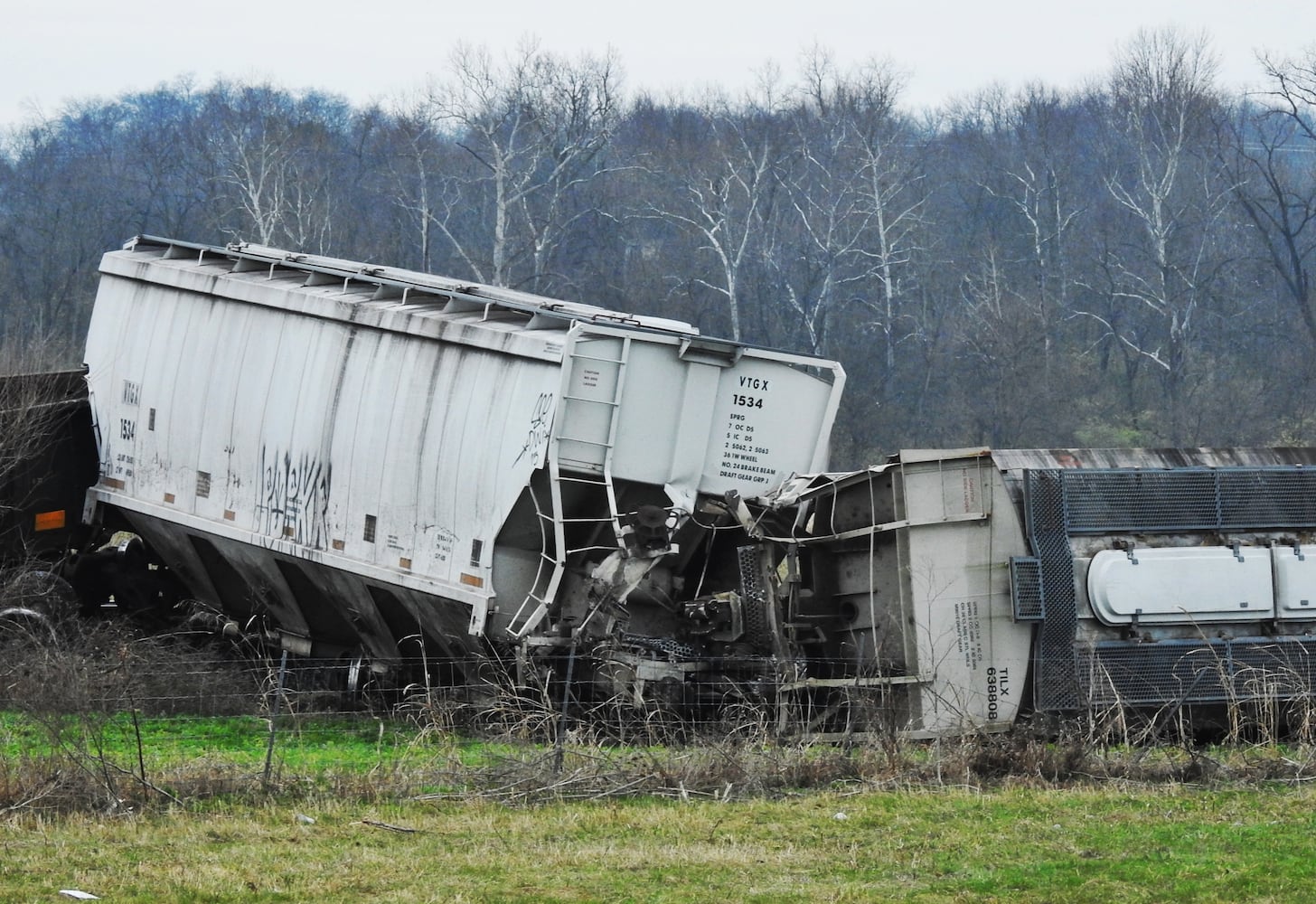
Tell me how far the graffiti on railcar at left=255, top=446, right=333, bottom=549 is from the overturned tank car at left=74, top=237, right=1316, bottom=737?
0.10ft

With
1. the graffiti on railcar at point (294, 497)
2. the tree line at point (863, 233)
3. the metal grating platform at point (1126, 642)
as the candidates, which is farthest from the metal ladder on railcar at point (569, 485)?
the tree line at point (863, 233)

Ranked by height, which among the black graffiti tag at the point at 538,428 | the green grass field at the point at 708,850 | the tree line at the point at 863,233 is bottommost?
the green grass field at the point at 708,850

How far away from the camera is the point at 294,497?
15.1 meters

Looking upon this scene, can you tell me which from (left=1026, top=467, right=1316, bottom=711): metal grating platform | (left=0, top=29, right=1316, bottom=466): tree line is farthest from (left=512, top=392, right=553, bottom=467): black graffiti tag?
(left=0, top=29, right=1316, bottom=466): tree line

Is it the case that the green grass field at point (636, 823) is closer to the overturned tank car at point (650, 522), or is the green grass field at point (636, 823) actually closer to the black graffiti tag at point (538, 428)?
the overturned tank car at point (650, 522)

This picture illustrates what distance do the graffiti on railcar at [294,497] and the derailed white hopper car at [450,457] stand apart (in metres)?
0.03

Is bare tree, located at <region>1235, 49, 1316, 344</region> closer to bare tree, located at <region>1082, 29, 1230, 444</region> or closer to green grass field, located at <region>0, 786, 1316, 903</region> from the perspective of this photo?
bare tree, located at <region>1082, 29, 1230, 444</region>

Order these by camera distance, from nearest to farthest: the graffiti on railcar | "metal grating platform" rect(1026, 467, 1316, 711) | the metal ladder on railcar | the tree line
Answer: "metal grating platform" rect(1026, 467, 1316, 711) → the metal ladder on railcar → the graffiti on railcar → the tree line

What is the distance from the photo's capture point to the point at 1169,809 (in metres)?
9.22

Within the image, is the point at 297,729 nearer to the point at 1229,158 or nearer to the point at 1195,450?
the point at 1195,450

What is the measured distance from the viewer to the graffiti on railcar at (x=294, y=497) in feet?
48.5

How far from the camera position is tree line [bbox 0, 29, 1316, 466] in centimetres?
4256

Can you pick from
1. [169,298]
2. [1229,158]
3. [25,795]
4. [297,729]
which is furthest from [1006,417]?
[25,795]

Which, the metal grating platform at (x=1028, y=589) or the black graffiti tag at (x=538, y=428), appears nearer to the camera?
the metal grating platform at (x=1028, y=589)
